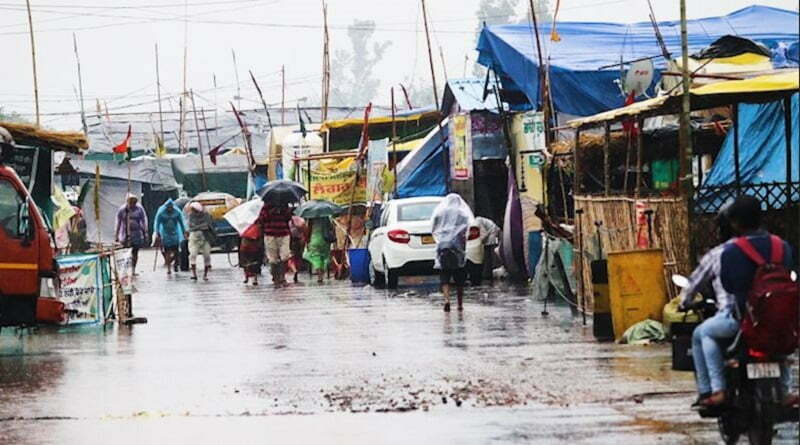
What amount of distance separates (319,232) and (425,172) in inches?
113

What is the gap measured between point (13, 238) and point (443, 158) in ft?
54.4

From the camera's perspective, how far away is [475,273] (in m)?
26.4

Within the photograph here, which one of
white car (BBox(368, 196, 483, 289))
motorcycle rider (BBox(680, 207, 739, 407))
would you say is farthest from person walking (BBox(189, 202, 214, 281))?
motorcycle rider (BBox(680, 207, 739, 407))

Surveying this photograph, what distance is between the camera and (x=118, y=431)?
1078 cm

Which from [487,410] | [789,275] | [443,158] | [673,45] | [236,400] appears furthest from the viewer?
[443,158]

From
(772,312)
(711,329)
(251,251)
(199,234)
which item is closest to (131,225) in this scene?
(199,234)

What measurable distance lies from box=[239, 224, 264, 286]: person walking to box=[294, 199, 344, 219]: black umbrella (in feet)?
3.01

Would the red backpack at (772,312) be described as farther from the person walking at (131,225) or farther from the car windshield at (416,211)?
the person walking at (131,225)

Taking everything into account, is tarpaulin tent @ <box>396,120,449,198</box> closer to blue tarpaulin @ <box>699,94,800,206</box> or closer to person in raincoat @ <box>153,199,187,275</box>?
person in raincoat @ <box>153,199,187,275</box>

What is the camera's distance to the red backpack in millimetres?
8273

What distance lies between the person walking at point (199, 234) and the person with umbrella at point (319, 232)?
7.47 feet

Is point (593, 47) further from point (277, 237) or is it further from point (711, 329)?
point (711, 329)

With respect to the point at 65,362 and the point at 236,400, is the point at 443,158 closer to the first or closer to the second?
the point at 65,362

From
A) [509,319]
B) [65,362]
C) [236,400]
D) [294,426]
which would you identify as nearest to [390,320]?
[509,319]
